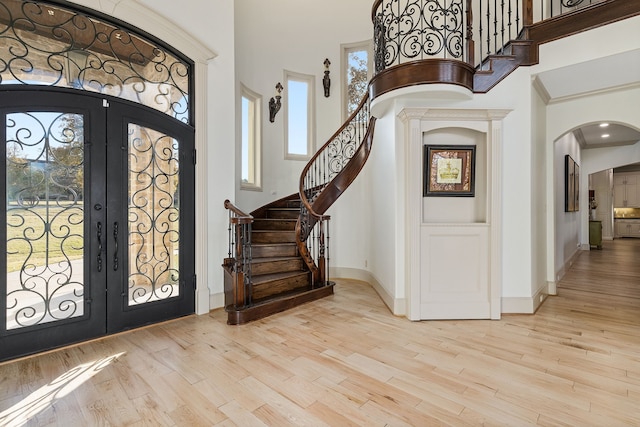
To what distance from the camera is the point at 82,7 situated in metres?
2.98

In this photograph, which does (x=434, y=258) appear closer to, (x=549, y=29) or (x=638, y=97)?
(x=549, y=29)

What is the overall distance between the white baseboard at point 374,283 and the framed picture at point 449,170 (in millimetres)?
1371

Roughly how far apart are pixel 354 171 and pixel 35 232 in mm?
4111

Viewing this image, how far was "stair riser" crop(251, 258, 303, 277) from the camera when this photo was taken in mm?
4277

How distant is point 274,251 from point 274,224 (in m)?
0.76

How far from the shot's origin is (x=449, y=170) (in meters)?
3.70

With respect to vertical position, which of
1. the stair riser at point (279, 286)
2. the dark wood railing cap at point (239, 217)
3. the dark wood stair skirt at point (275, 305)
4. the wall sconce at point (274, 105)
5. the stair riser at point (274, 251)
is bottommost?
the dark wood stair skirt at point (275, 305)

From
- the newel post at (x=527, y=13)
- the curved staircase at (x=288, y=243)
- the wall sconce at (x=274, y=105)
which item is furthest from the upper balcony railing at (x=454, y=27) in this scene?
the wall sconce at (x=274, y=105)

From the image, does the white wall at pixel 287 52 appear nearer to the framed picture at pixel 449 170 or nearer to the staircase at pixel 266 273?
the staircase at pixel 266 273

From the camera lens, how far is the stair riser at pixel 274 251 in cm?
458

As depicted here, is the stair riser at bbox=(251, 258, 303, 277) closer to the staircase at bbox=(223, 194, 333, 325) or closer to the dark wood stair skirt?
the staircase at bbox=(223, 194, 333, 325)

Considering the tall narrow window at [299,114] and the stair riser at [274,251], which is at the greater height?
the tall narrow window at [299,114]

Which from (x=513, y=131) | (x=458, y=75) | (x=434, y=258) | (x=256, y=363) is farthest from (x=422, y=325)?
(x=458, y=75)

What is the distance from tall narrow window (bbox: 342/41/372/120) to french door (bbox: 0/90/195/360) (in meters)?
3.83
